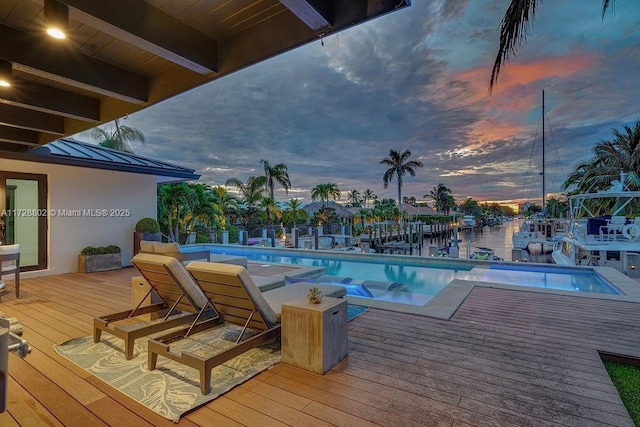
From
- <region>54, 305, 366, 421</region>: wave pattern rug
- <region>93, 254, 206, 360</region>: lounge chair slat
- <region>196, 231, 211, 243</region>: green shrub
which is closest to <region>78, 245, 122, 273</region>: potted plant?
<region>54, 305, 366, 421</region>: wave pattern rug

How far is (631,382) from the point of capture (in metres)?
2.76

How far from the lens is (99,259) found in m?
7.96

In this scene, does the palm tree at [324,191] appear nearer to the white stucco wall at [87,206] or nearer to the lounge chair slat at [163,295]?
the white stucco wall at [87,206]

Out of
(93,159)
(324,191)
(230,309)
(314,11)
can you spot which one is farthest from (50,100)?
(324,191)

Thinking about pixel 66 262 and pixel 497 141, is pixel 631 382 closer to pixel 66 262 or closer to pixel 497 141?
pixel 66 262

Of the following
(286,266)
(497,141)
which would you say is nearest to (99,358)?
(286,266)

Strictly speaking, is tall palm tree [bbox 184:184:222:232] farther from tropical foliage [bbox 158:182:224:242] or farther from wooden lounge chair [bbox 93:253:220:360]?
wooden lounge chair [bbox 93:253:220:360]

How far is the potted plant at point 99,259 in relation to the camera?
25.4 ft

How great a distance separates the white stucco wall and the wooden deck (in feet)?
13.3

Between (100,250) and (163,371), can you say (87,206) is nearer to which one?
(100,250)

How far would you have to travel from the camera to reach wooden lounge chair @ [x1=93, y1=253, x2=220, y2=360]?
313 cm

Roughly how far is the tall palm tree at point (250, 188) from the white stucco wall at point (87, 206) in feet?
46.0

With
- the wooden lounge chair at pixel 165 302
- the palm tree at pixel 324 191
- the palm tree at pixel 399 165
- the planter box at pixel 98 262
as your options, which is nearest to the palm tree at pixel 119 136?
the palm tree at pixel 324 191

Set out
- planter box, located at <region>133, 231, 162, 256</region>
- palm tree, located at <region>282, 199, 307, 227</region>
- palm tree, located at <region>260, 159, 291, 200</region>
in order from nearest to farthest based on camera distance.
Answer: planter box, located at <region>133, 231, 162, 256</region>
palm tree, located at <region>282, 199, 307, 227</region>
palm tree, located at <region>260, 159, 291, 200</region>
